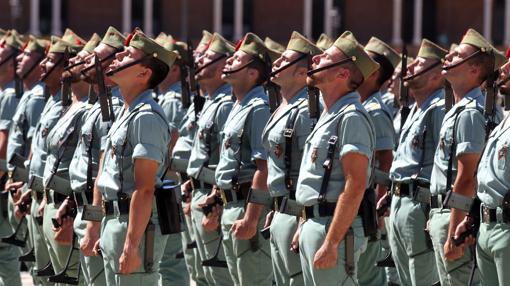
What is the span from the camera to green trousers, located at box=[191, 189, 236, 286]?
35.7 ft

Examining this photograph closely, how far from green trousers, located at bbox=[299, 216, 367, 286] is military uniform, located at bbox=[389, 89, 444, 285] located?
60.4 inches

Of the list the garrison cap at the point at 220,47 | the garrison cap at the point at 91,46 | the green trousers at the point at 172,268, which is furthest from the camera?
the green trousers at the point at 172,268

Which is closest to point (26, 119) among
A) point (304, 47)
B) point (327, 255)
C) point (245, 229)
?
point (245, 229)

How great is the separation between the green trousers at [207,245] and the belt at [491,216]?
9.97 feet

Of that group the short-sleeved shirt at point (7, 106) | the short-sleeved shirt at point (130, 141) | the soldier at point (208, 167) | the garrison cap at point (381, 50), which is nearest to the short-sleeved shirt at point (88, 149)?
the short-sleeved shirt at point (130, 141)

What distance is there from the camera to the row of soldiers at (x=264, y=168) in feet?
26.9

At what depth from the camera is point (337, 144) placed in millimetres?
8141

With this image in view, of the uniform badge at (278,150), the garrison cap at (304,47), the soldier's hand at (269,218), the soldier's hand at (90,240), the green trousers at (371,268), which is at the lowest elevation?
the green trousers at (371,268)

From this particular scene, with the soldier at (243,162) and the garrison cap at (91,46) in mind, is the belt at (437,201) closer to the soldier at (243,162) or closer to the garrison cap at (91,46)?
the soldier at (243,162)

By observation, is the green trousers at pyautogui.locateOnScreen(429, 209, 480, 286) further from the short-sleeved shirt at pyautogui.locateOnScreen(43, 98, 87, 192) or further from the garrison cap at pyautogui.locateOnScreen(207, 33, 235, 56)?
the garrison cap at pyautogui.locateOnScreen(207, 33, 235, 56)

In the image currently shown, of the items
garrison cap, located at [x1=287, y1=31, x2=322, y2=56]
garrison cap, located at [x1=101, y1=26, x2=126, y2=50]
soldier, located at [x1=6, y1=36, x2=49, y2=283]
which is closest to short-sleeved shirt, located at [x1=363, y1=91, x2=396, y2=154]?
garrison cap, located at [x1=287, y1=31, x2=322, y2=56]

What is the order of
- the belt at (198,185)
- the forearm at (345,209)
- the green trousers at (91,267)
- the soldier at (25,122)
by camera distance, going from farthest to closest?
the soldier at (25,122), the belt at (198,185), the green trousers at (91,267), the forearm at (345,209)

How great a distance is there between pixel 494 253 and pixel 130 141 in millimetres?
2141

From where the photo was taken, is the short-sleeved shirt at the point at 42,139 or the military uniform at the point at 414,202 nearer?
the military uniform at the point at 414,202
